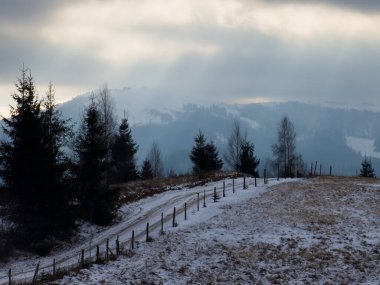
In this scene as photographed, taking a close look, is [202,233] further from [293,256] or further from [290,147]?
[290,147]

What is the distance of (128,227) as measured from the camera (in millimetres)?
44969

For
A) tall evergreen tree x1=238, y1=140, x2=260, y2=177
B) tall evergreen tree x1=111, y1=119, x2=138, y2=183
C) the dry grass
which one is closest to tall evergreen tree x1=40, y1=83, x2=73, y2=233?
the dry grass

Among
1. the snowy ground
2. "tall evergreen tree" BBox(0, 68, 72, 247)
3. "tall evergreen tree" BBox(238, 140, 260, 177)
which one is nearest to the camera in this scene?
the snowy ground

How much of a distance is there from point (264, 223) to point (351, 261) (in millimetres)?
9659

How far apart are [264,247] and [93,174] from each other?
19.8 metres

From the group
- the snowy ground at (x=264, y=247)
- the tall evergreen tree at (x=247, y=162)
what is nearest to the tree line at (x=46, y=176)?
the snowy ground at (x=264, y=247)

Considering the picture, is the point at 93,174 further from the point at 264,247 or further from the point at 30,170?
the point at 264,247

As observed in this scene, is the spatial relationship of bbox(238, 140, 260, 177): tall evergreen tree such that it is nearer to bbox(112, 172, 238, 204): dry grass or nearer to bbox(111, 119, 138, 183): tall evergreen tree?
bbox(112, 172, 238, 204): dry grass

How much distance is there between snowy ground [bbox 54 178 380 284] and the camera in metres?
29.0

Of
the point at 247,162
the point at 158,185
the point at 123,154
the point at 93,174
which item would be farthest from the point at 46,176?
the point at 247,162

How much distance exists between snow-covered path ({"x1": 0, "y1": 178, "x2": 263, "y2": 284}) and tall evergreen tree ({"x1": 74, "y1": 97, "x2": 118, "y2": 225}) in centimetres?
214

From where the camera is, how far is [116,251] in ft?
111

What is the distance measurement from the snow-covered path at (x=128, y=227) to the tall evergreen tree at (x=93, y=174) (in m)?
2.14

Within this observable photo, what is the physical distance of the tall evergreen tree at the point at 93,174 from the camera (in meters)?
47.9
